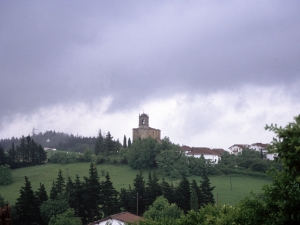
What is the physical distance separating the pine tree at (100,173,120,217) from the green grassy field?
11283mm

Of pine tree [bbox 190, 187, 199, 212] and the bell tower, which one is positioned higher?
the bell tower

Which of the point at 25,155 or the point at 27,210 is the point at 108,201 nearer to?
the point at 27,210

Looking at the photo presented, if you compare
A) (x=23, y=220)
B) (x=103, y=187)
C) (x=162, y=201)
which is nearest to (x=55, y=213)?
(x=23, y=220)

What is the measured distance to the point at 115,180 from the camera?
2494 inches

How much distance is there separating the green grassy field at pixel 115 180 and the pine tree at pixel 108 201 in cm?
1128

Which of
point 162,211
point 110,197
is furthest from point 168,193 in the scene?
point 162,211

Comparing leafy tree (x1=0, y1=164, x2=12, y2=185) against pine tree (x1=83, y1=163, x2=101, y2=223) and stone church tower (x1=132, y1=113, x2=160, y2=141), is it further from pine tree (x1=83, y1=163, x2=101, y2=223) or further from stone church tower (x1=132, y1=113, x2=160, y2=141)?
stone church tower (x1=132, y1=113, x2=160, y2=141)

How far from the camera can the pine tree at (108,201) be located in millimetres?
43069

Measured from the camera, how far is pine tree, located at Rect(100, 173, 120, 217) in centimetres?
4307

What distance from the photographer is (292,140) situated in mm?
6434

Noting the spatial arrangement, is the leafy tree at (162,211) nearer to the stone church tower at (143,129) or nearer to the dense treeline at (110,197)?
the dense treeline at (110,197)

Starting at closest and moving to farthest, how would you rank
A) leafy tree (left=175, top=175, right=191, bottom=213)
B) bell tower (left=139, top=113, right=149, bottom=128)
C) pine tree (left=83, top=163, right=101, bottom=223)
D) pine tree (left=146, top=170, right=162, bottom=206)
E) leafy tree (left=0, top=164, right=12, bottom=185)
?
1. pine tree (left=83, top=163, right=101, bottom=223)
2. leafy tree (left=175, top=175, right=191, bottom=213)
3. pine tree (left=146, top=170, right=162, bottom=206)
4. leafy tree (left=0, top=164, right=12, bottom=185)
5. bell tower (left=139, top=113, right=149, bottom=128)

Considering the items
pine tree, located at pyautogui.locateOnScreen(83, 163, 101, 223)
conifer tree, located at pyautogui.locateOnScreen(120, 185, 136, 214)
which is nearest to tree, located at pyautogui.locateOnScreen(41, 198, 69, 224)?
pine tree, located at pyautogui.locateOnScreen(83, 163, 101, 223)

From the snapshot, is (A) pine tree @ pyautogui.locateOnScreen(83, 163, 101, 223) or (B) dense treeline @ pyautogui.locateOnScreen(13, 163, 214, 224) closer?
(B) dense treeline @ pyautogui.locateOnScreen(13, 163, 214, 224)
